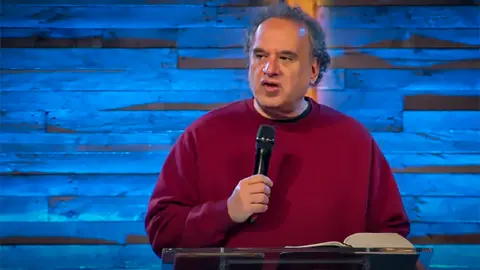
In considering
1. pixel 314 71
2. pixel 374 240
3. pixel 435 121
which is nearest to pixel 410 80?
pixel 435 121

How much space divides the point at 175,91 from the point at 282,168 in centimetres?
97

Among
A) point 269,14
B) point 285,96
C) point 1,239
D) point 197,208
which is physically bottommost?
point 1,239

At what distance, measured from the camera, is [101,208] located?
2.65 metres

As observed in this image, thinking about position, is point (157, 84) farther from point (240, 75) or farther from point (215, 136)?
point (215, 136)

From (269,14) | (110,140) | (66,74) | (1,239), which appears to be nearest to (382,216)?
(269,14)

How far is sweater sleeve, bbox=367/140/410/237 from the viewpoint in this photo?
1805mm

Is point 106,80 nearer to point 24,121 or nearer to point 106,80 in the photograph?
point 106,80

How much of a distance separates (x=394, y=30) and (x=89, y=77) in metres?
1.28

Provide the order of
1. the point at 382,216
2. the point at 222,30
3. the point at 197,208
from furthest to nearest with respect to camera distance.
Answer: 1. the point at 222,30
2. the point at 382,216
3. the point at 197,208

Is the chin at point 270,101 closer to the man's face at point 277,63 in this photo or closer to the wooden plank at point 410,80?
the man's face at point 277,63

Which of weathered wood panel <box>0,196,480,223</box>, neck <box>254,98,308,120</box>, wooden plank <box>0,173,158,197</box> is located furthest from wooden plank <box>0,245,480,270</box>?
neck <box>254,98,308,120</box>

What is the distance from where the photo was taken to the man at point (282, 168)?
67.6 inches

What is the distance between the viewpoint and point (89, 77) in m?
2.63

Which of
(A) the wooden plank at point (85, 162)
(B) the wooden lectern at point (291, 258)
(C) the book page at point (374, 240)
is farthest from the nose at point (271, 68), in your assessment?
(A) the wooden plank at point (85, 162)
